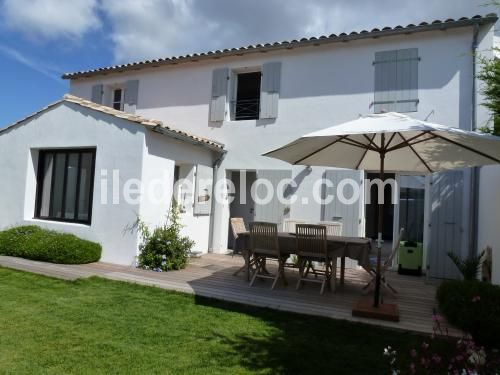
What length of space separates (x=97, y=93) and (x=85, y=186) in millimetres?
4450

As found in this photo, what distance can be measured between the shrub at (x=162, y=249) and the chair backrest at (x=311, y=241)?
276 cm

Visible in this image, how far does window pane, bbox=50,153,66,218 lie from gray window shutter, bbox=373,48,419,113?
306 inches

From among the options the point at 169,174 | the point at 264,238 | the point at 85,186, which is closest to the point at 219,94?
the point at 169,174

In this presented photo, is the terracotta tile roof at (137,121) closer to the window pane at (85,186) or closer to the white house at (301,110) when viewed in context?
the white house at (301,110)

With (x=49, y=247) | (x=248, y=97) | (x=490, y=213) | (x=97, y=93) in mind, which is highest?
(x=97, y=93)

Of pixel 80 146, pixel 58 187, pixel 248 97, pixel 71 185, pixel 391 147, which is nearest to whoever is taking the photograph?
pixel 391 147

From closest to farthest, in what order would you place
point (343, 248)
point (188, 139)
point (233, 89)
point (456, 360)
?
1. point (456, 360)
2. point (343, 248)
3. point (188, 139)
4. point (233, 89)

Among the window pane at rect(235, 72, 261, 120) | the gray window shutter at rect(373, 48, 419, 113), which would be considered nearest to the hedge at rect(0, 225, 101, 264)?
the window pane at rect(235, 72, 261, 120)

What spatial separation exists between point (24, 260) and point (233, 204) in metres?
5.59

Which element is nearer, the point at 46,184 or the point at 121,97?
the point at 46,184

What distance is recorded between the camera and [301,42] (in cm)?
878

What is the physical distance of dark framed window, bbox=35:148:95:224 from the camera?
8328 mm

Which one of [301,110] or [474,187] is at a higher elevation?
[301,110]

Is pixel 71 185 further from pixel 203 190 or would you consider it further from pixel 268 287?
pixel 268 287
